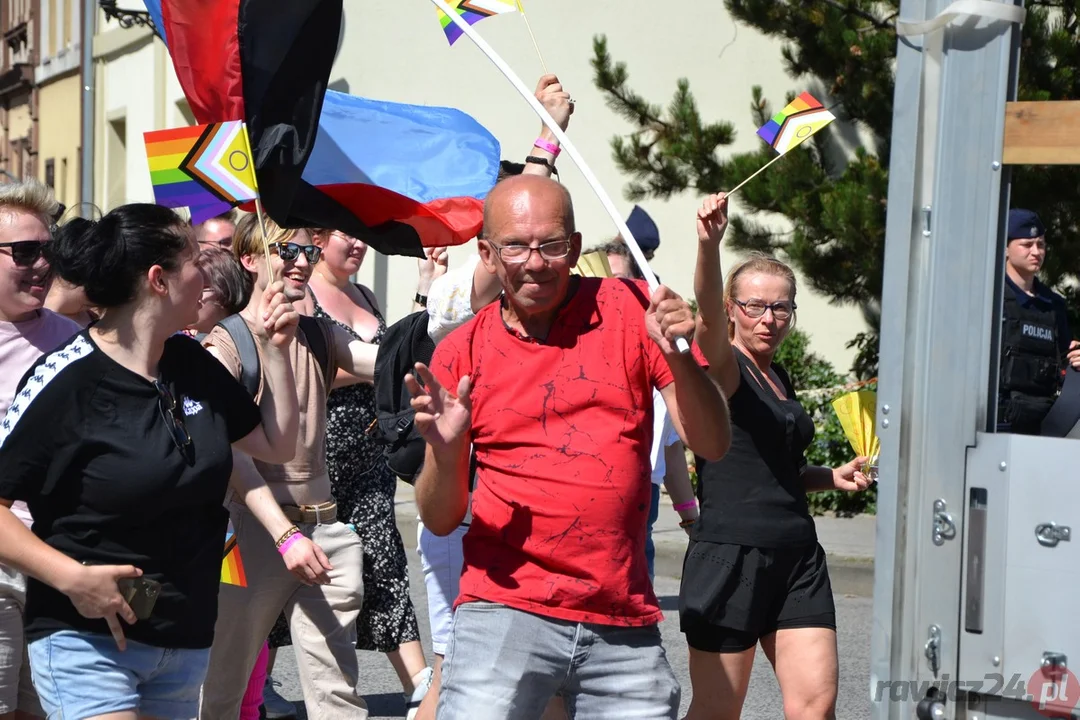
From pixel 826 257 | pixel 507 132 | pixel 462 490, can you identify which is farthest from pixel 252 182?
pixel 507 132

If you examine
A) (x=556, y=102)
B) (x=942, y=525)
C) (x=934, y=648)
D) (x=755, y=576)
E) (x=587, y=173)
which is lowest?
(x=755, y=576)

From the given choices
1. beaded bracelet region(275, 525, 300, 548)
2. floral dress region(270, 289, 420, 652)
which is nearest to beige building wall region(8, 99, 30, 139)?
floral dress region(270, 289, 420, 652)

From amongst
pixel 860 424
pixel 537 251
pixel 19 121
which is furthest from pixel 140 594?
pixel 19 121

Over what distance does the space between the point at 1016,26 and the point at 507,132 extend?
39.4 ft

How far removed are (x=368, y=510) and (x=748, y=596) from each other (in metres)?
1.71

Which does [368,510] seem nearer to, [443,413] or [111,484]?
[111,484]

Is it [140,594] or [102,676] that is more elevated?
[140,594]

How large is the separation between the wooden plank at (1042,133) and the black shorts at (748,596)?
2.04 m

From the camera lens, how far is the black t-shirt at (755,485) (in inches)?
171

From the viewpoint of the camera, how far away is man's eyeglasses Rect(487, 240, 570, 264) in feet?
10.9

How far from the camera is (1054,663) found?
7.62ft

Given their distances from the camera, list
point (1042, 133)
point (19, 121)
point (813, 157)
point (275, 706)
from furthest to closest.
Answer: point (19, 121) → point (813, 157) → point (275, 706) → point (1042, 133)

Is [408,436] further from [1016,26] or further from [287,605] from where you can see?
[1016,26]

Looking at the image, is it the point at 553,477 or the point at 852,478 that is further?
the point at 852,478
